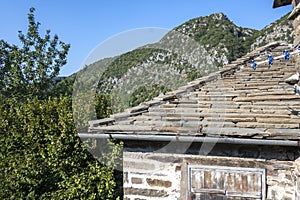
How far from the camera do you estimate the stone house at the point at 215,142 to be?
3.20m

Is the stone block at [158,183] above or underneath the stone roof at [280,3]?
underneath

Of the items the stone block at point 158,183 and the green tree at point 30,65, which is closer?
the stone block at point 158,183

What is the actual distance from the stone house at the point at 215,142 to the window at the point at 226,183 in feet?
0.04

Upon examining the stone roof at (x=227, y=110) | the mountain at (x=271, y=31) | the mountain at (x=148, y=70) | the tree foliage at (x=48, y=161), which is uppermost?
the mountain at (x=271, y=31)

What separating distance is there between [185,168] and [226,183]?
0.51 metres

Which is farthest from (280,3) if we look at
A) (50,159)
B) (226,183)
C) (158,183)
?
(50,159)

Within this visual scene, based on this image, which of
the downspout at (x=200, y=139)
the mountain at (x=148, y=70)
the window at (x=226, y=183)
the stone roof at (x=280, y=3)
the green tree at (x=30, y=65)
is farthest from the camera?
the green tree at (x=30, y=65)

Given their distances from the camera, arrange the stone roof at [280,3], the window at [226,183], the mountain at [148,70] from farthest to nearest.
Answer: the mountain at [148,70] < the stone roof at [280,3] < the window at [226,183]

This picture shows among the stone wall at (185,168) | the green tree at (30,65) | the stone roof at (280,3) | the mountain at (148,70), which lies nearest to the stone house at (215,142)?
the stone wall at (185,168)

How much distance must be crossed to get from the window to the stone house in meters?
0.01

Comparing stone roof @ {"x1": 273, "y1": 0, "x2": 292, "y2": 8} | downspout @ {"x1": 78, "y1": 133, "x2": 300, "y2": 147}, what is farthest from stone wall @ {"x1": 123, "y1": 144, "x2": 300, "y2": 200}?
stone roof @ {"x1": 273, "y1": 0, "x2": 292, "y2": 8}

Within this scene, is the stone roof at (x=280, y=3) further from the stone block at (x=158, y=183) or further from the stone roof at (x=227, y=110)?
the stone block at (x=158, y=183)

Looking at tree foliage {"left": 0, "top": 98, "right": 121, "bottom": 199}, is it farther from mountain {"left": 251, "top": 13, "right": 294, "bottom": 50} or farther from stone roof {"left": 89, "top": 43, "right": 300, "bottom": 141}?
mountain {"left": 251, "top": 13, "right": 294, "bottom": 50}

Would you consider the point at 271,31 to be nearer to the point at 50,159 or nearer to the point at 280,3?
the point at 280,3
